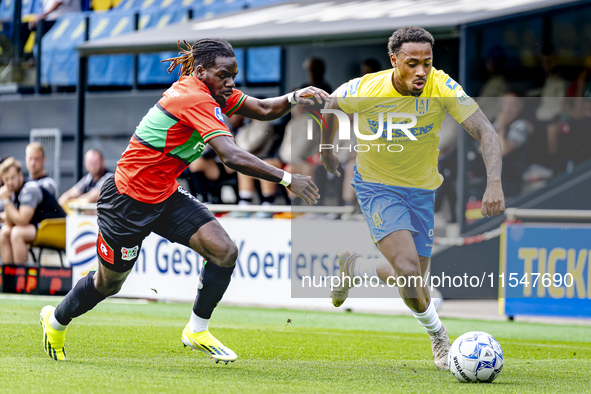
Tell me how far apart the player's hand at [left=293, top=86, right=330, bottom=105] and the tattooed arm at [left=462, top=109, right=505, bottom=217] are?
1.07 m

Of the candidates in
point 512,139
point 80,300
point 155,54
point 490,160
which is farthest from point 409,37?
point 155,54

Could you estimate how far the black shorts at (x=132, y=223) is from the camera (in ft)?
19.3

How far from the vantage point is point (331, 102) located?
673 centimetres

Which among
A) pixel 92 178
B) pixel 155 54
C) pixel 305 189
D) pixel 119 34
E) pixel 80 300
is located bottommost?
pixel 80 300

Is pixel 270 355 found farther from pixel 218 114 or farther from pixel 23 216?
pixel 23 216

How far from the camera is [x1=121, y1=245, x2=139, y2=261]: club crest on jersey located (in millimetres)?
5887

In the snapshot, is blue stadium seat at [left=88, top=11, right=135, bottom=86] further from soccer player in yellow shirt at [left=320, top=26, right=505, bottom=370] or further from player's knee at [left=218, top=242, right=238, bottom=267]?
player's knee at [left=218, top=242, right=238, bottom=267]

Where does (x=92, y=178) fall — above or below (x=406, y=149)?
below

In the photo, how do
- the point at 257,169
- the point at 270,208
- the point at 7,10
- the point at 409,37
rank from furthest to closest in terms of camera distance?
the point at 7,10 → the point at 270,208 → the point at 409,37 → the point at 257,169

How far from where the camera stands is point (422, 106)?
6422 mm

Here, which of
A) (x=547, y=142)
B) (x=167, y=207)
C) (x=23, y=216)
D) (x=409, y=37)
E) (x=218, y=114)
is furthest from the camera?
(x=23, y=216)

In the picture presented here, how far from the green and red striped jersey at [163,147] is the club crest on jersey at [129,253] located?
0.35 metres

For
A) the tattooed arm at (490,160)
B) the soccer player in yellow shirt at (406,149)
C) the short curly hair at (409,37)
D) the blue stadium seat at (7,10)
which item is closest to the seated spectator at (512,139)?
the soccer player in yellow shirt at (406,149)

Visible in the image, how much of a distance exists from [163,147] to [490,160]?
90.5 inches
